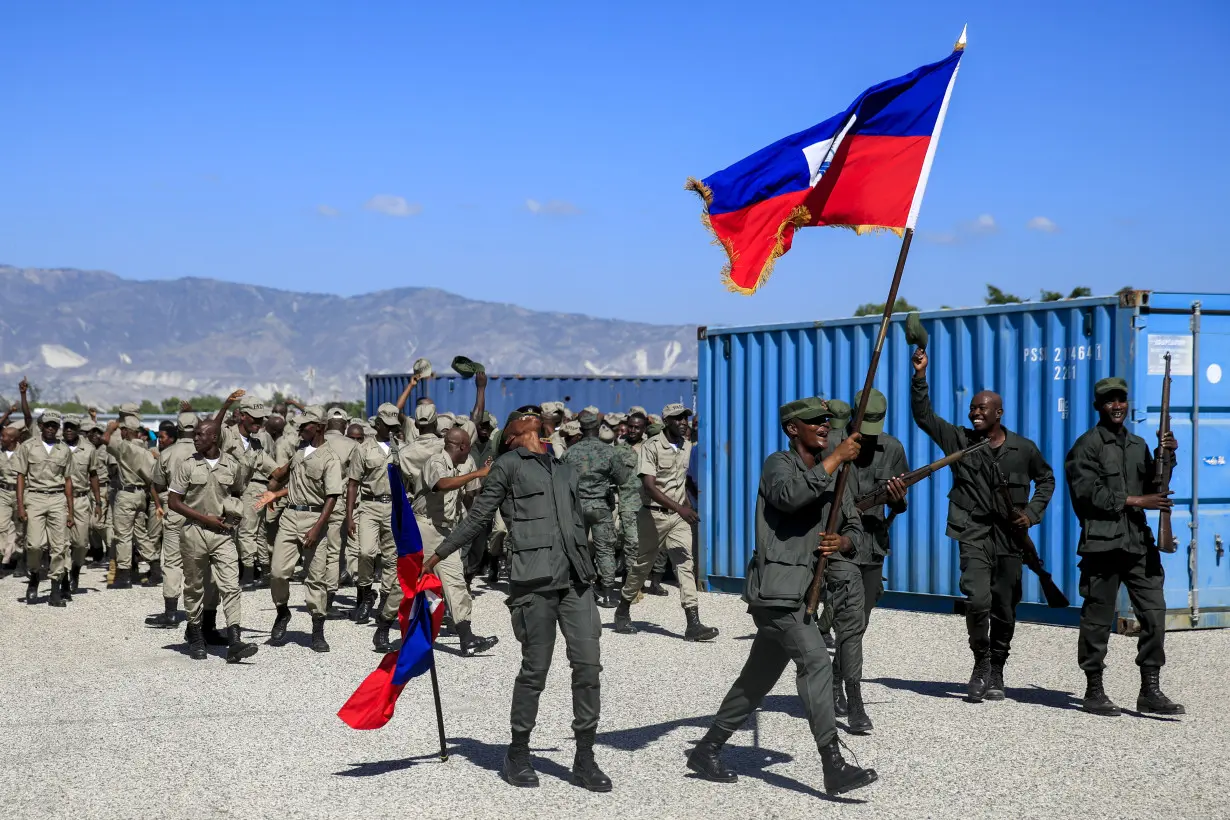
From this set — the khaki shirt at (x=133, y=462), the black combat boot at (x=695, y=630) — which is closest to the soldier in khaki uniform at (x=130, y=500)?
the khaki shirt at (x=133, y=462)

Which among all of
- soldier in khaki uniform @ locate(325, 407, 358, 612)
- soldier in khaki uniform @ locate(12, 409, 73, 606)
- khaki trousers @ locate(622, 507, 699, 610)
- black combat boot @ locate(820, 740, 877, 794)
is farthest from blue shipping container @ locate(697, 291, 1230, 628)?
soldier in khaki uniform @ locate(12, 409, 73, 606)

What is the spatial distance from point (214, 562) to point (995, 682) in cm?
577

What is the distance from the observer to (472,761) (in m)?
7.33

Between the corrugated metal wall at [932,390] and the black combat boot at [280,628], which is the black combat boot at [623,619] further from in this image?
the black combat boot at [280,628]

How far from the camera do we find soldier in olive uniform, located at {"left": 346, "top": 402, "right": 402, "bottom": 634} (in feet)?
37.3

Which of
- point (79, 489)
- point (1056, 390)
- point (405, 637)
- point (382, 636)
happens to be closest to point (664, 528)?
point (382, 636)

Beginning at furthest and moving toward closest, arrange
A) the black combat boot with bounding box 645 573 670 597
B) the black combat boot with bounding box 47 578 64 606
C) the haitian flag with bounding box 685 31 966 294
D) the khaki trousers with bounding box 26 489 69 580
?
1. the black combat boot with bounding box 645 573 670 597
2. the khaki trousers with bounding box 26 489 69 580
3. the black combat boot with bounding box 47 578 64 606
4. the haitian flag with bounding box 685 31 966 294

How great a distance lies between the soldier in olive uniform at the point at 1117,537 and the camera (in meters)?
8.18

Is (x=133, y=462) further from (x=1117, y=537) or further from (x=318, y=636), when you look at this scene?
(x=1117, y=537)

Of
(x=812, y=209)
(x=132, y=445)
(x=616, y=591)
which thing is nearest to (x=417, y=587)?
(x=812, y=209)

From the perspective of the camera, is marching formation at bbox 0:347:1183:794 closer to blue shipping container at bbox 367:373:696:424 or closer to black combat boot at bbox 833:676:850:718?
black combat boot at bbox 833:676:850:718

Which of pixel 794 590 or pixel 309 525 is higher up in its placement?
pixel 794 590

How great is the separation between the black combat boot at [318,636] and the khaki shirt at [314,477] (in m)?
0.93

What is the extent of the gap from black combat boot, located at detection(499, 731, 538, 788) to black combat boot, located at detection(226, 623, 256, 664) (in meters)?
4.11
